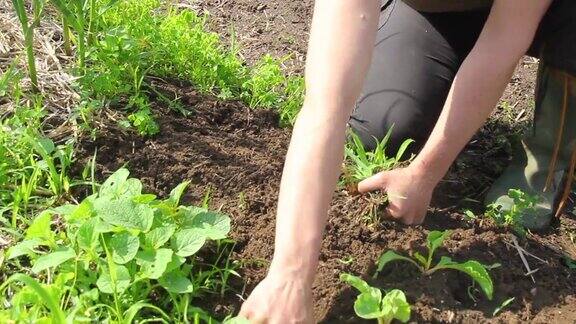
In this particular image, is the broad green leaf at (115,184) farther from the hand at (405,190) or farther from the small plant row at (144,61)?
the hand at (405,190)

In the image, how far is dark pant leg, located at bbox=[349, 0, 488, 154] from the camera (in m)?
2.54

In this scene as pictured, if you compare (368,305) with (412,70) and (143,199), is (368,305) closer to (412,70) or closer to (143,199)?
(143,199)

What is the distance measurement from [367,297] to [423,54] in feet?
3.99

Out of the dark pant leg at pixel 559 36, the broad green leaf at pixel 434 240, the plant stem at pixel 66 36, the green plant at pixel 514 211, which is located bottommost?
the green plant at pixel 514 211

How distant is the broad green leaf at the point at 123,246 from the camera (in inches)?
65.2

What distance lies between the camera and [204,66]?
2.51 metres

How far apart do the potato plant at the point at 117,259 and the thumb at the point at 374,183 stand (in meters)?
0.44

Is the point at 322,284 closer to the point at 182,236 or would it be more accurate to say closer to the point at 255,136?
the point at 182,236

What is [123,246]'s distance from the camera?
167 centimetres

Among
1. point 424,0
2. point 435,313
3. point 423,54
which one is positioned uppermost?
point 424,0

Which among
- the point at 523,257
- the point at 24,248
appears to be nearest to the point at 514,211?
the point at 523,257

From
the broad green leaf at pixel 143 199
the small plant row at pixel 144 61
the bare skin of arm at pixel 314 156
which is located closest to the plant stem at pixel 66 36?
the small plant row at pixel 144 61

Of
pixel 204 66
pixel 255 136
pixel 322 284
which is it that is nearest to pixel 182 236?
pixel 322 284

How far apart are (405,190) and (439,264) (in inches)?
9.3
